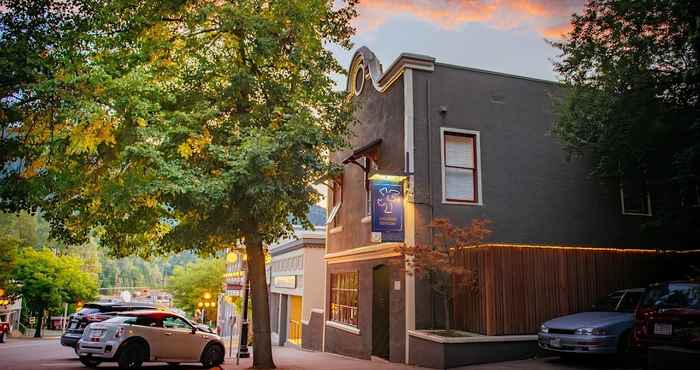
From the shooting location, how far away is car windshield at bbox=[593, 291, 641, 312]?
39.3 feet

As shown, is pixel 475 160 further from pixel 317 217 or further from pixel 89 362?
pixel 317 217

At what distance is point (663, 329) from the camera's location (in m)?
9.52

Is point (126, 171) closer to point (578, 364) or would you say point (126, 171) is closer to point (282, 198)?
point (282, 198)

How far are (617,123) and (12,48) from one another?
1346cm

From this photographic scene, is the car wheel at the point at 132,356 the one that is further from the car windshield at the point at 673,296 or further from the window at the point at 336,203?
the car windshield at the point at 673,296

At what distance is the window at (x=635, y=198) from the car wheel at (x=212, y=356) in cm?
1312

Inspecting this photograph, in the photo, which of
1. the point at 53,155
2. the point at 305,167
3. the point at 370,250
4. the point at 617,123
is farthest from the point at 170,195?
the point at 617,123

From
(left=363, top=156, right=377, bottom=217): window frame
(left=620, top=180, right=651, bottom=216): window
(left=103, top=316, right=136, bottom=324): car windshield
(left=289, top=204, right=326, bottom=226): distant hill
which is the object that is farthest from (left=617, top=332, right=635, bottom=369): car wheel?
(left=289, top=204, right=326, bottom=226): distant hill

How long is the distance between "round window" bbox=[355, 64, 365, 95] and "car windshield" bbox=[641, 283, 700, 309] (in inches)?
471

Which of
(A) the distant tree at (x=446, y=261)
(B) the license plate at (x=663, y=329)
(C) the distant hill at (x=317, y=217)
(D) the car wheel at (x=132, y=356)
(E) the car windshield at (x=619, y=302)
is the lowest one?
(D) the car wheel at (x=132, y=356)

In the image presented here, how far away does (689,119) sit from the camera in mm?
12852

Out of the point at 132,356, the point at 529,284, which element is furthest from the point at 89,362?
the point at 529,284

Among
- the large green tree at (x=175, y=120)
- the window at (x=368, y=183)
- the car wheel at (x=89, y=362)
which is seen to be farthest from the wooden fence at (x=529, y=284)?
the car wheel at (x=89, y=362)

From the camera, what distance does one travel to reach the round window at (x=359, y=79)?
63.8 feet
